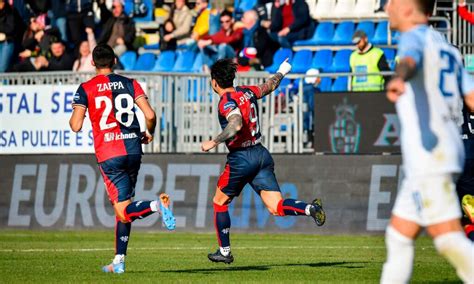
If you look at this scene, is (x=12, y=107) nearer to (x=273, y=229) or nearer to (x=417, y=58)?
(x=273, y=229)

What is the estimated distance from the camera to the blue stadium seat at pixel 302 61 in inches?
990

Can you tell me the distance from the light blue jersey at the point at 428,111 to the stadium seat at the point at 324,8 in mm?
18958

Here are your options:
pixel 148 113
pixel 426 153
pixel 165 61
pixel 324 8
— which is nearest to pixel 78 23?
pixel 165 61

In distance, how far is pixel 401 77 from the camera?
25.3 feet

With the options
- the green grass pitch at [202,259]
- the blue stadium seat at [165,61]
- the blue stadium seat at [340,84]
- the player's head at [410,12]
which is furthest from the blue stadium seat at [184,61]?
the player's head at [410,12]

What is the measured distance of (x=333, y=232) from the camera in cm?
2028

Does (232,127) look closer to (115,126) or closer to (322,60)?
(115,126)

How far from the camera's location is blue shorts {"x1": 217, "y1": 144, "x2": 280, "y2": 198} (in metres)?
14.0

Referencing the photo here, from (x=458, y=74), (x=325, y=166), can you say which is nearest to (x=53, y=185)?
(x=325, y=166)

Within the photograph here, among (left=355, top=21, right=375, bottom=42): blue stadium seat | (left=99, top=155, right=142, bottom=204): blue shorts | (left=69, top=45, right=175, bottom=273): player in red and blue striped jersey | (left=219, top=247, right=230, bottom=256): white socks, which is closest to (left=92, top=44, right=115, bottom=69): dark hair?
(left=69, top=45, right=175, bottom=273): player in red and blue striped jersey

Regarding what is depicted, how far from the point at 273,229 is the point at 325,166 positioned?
1.37 meters

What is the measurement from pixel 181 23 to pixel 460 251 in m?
20.2

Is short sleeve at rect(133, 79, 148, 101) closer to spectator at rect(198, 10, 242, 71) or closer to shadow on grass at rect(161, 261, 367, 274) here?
shadow on grass at rect(161, 261, 367, 274)

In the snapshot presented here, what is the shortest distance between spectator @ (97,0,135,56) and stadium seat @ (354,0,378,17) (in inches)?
196
